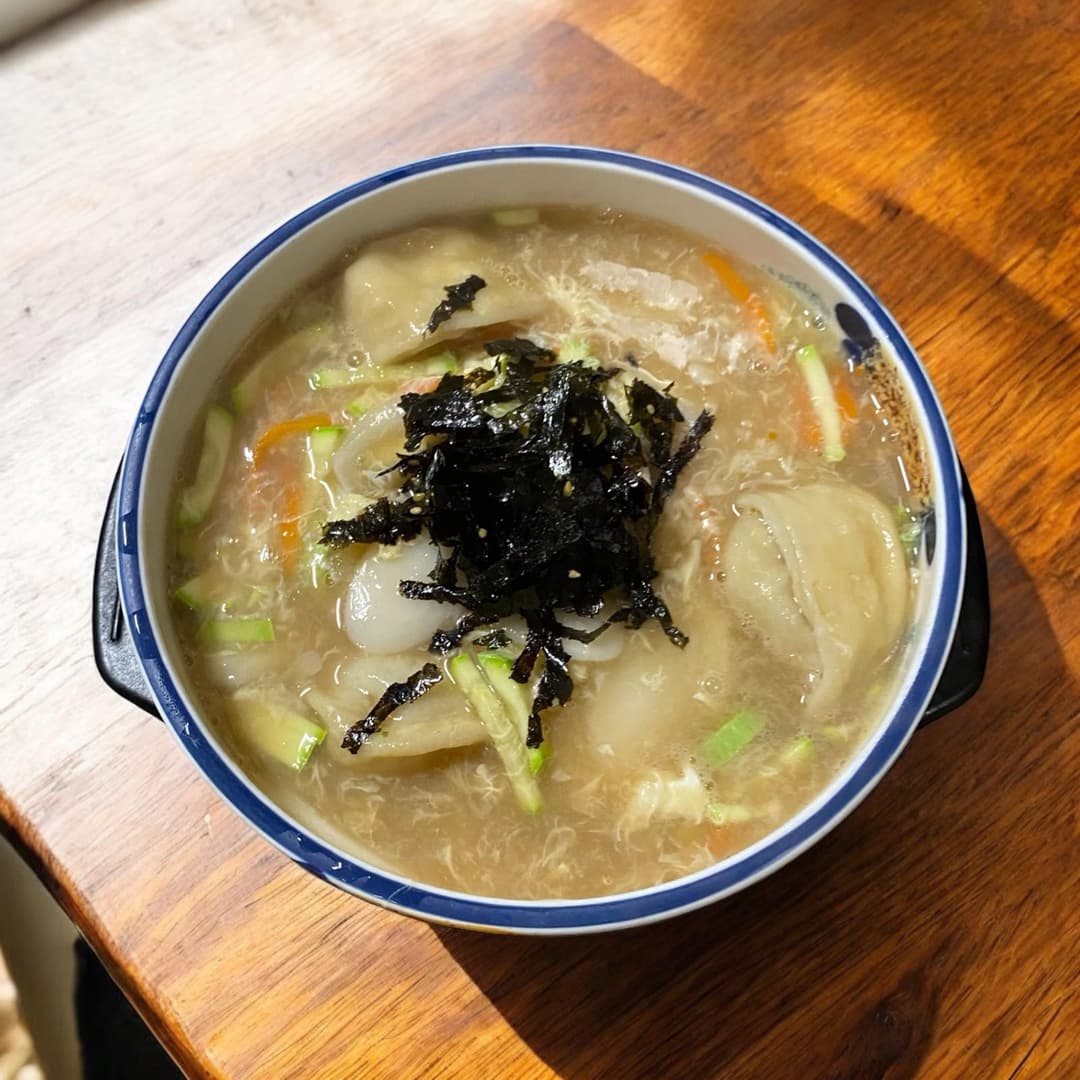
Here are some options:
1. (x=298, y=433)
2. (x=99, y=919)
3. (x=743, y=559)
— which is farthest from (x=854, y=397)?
(x=99, y=919)

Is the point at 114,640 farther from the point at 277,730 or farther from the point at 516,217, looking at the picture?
the point at 516,217

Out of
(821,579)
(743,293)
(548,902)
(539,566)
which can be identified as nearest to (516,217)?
(743,293)

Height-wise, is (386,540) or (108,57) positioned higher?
(108,57)

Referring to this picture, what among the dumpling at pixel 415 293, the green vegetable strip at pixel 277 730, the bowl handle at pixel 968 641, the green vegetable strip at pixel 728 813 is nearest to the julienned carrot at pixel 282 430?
the dumpling at pixel 415 293

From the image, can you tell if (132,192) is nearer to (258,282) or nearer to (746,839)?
(258,282)

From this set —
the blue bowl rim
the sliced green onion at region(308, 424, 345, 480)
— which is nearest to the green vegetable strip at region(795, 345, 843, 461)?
the blue bowl rim

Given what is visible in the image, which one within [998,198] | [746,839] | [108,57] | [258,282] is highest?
[108,57]
